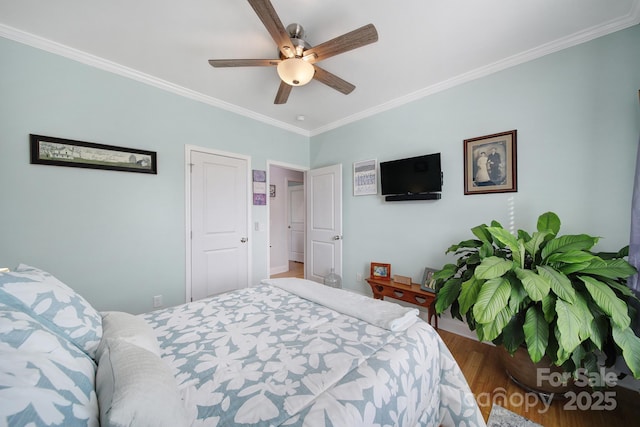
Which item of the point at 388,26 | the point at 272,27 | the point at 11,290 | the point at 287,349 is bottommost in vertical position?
the point at 287,349

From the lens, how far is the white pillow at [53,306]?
81cm

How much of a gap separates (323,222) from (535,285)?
104 inches

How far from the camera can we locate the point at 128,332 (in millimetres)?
1014

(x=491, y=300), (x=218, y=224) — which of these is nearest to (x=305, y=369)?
(x=491, y=300)

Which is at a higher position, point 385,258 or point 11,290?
point 11,290

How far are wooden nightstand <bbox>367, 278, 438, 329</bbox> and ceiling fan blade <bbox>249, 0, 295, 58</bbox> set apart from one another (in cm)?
242

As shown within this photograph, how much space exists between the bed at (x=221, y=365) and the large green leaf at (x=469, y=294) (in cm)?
35

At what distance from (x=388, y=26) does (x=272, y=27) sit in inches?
35.8

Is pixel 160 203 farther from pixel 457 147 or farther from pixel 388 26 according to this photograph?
pixel 457 147

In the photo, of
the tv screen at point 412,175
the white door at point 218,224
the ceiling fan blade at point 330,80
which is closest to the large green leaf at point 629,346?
the tv screen at point 412,175

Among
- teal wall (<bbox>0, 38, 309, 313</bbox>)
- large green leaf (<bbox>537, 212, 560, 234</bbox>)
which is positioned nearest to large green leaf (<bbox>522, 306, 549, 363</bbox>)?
large green leaf (<bbox>537, 212, 560, 234</bbox>)

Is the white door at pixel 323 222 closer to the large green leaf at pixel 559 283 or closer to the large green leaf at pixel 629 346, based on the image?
the large green leaf at pixel 559 283

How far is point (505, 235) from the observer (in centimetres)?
160

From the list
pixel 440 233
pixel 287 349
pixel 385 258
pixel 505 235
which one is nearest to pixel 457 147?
pixel 440 233
